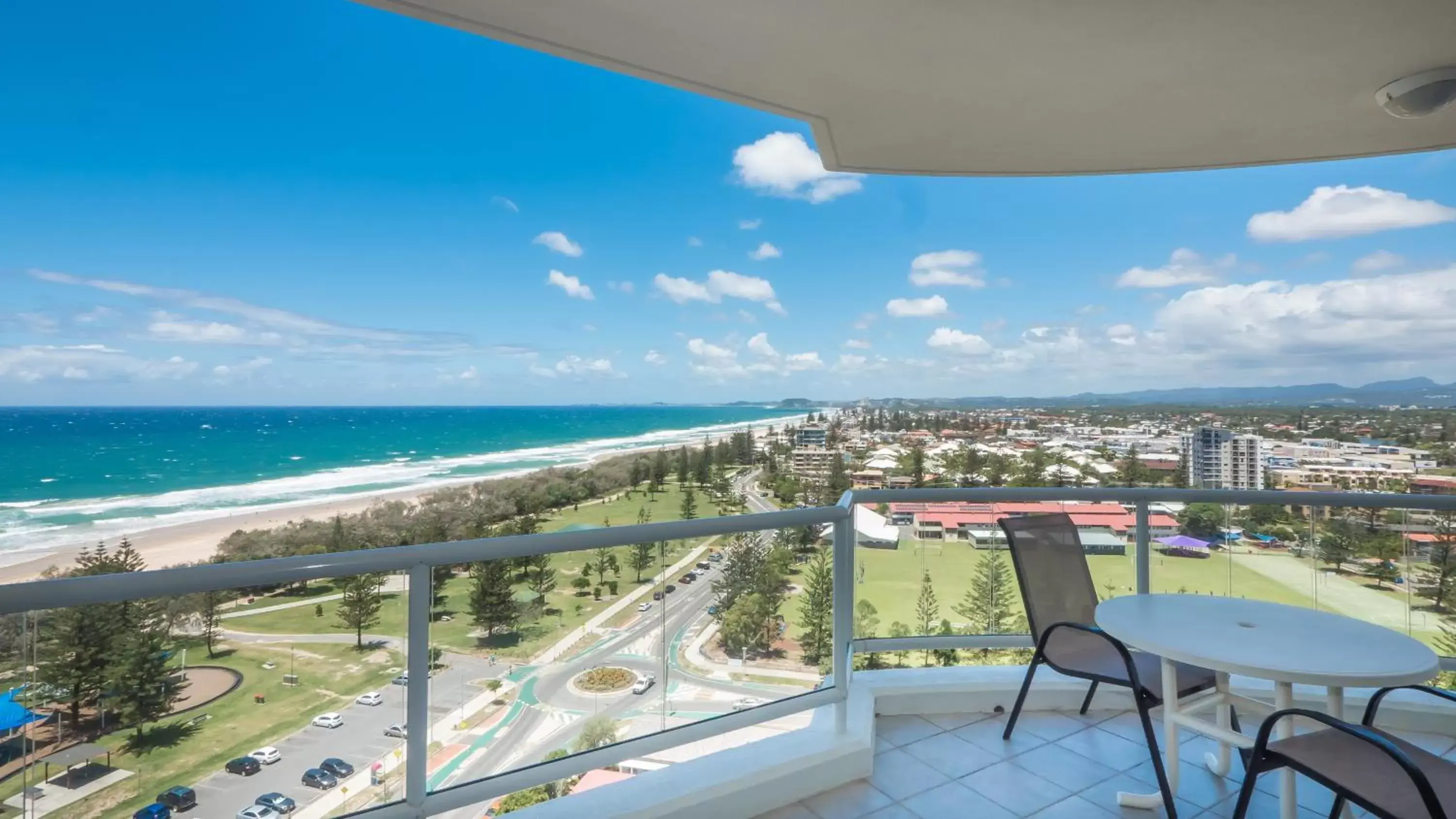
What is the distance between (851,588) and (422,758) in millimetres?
1661

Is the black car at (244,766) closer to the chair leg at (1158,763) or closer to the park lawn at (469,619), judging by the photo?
the park lawn at (469,619)

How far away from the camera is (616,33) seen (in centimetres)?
247

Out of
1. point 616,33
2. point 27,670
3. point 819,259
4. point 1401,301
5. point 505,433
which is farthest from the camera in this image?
point 505,433

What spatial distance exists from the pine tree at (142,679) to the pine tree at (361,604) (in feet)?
1.19

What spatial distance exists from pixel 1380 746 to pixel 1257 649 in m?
0.54

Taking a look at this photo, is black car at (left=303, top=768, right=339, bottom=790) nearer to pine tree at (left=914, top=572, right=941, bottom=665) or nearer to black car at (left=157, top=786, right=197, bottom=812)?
black car at (left=157, top=786, right=197, bottom=812)

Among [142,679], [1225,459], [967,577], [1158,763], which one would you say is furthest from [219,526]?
[1225,459]

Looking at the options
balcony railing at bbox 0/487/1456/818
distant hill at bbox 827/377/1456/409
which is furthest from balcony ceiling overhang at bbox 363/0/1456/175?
distant hill at bbox 827/377/1456/409

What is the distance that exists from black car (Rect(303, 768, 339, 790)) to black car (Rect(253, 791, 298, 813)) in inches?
1.9

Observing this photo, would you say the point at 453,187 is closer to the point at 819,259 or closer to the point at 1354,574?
the point at 819,259

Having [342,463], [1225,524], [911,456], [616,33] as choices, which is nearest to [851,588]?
[1225,524]

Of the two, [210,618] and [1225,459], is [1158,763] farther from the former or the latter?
[1225,459]

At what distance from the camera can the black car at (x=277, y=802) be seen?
5.27 ft

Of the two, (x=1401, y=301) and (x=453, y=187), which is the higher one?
(x=453, y=187)
